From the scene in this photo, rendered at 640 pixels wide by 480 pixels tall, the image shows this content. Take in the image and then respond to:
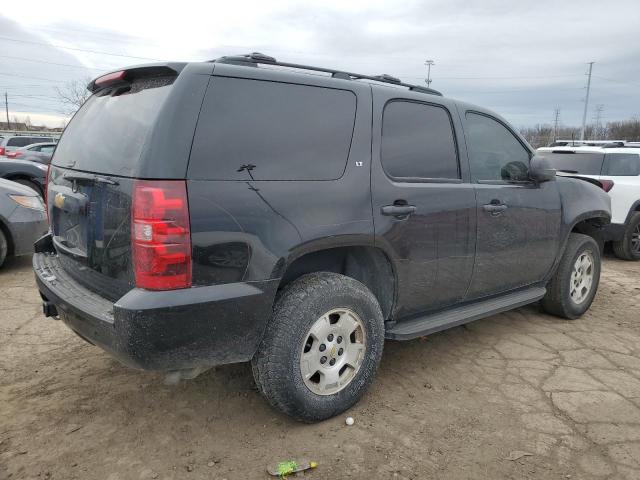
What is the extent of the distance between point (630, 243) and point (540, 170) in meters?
4.76

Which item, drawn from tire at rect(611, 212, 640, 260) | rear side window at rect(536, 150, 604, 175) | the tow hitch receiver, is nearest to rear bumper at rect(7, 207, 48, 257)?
the tow hitch receiver

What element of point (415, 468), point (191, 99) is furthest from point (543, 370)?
point (191, 99)

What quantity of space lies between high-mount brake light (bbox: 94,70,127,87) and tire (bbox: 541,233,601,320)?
3.85m

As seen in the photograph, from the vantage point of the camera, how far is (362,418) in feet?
9.64

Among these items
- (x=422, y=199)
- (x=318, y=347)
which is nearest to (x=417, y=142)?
(x=422, y=199)

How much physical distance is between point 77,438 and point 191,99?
6.07ft

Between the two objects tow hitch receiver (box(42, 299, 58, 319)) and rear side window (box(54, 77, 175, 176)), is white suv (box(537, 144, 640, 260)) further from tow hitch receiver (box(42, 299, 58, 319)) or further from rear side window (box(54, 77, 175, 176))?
tow hitch receiver (box(42, 299, 58, 319))

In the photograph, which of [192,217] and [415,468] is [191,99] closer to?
[192,217]

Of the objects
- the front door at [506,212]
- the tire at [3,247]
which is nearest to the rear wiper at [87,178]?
the front door at [506,212]

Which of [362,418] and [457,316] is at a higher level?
[457,316]

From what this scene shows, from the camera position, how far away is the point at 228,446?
8.71ft

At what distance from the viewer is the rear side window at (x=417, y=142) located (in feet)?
10.1

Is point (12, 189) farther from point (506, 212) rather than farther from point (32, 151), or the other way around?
point (32, 151)

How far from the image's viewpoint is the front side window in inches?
144
